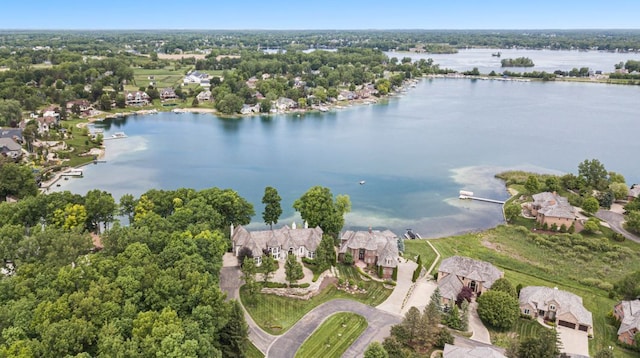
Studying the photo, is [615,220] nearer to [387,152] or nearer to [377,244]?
[377,244]

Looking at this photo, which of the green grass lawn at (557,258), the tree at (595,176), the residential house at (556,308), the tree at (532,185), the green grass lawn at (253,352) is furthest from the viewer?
the tree at (595,176)

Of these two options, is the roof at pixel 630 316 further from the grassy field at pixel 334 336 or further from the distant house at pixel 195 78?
the distant house at pixel 195 78

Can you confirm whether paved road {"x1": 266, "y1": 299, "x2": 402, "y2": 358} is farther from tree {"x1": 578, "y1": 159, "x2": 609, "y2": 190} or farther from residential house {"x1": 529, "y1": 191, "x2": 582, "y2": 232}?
tree {"x1": 578, "y1": 159, "x2": 609, "y2": 190}

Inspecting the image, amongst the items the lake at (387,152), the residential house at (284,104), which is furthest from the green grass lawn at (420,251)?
the residential house at (284,104)

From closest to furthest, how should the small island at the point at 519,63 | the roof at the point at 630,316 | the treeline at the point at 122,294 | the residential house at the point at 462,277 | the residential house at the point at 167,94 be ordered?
the treeline at the point at 122,294
the roof at the point at 630,316
the residential house at the point at 462,277
the residential house at the point at 167,94
the small island at the point at 519,63

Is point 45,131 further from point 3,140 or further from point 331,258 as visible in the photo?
point 331,258

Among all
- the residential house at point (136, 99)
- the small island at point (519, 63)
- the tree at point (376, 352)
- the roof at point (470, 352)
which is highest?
the small island at point (519, 63)

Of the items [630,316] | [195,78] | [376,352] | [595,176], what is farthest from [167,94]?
[630,316]

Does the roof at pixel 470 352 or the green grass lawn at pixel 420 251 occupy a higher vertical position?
the roof at pixel 470 352
